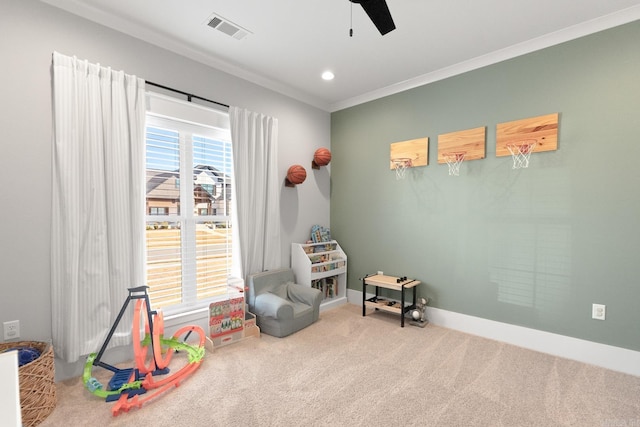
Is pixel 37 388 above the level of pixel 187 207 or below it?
below

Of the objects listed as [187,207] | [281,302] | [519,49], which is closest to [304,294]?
[281,302]

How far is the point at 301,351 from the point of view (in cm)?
274

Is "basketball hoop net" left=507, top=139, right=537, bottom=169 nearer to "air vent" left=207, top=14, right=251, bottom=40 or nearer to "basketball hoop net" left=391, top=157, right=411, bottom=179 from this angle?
"basketball hoop net" left=391, top=157, right=411, bottom=179

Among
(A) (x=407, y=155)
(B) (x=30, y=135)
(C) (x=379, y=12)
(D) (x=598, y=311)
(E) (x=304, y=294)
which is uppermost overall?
(C) (x=379, y=12)

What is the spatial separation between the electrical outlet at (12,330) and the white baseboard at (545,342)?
11.9 ft

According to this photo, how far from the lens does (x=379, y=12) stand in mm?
1808

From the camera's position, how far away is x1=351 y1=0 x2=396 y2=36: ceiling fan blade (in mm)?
1734

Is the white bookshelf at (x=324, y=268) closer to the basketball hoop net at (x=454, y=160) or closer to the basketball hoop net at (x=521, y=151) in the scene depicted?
the basketball hoop net at (x=454, y=160)

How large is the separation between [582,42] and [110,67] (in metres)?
3.95

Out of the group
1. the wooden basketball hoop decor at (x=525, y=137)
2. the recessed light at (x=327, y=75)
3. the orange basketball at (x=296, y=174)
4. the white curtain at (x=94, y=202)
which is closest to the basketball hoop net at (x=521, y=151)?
the wooden basketball hoop decor at (x=525, y=137)

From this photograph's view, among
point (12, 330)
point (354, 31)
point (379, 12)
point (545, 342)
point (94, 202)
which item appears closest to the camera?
point (379, 12)

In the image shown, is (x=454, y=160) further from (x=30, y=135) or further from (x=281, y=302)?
(x=30, y=135)

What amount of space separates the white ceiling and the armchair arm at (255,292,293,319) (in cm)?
245

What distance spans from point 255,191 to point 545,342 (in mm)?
3193
